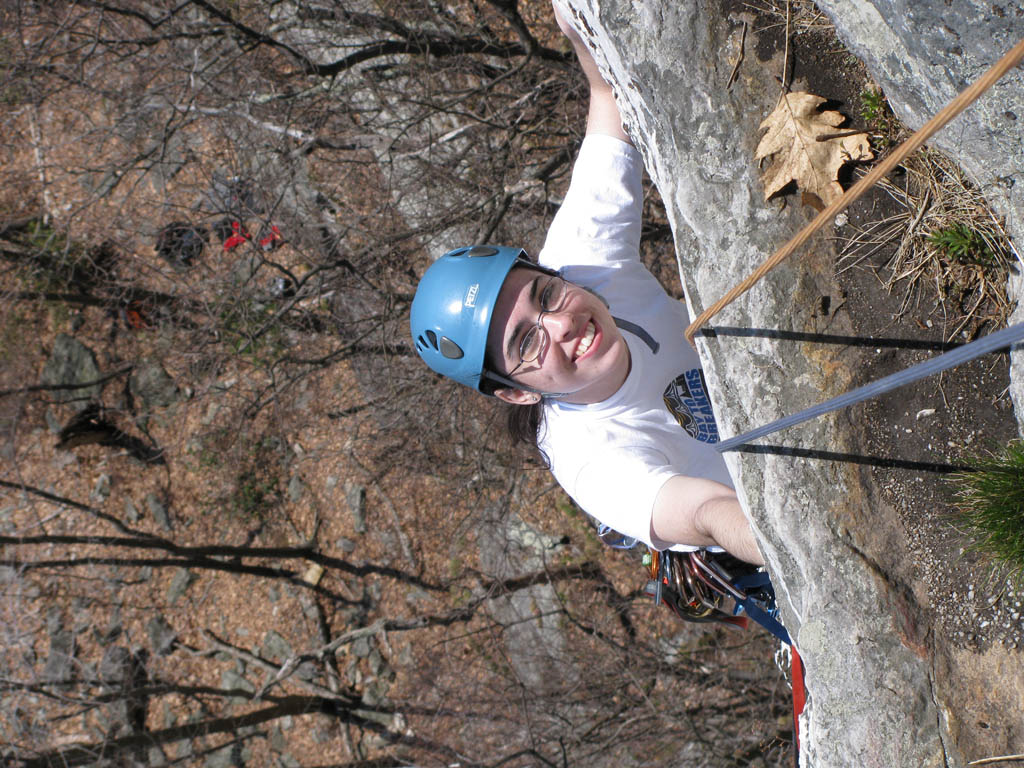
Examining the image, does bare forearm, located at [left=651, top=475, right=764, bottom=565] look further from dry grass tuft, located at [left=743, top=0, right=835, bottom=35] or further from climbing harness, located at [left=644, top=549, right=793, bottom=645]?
dry grass tuft, located at [left=743, top=0, right=835, bottom=35]

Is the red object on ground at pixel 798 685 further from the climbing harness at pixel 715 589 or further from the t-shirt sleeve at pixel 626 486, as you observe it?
the t-shirt sleeve at pixel 626 486

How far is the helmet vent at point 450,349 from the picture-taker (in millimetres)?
2477

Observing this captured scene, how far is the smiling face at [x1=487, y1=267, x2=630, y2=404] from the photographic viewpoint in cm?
226

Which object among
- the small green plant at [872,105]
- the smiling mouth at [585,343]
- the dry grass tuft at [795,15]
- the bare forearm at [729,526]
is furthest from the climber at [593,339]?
the small green plant at [872,105]

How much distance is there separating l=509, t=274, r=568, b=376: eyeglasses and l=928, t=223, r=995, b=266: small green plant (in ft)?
3.57

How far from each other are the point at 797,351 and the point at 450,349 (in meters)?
1.22

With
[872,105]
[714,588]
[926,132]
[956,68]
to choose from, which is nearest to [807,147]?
[872,105]

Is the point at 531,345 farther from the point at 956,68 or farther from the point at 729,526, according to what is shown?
the point at 956,68

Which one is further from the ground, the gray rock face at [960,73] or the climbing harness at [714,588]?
the gray rock face at [960,73]

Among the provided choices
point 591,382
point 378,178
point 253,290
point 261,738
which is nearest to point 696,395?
point 591,382

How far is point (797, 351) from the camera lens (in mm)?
1652

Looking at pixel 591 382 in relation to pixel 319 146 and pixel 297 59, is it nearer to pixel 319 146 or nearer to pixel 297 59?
pixel 319 146

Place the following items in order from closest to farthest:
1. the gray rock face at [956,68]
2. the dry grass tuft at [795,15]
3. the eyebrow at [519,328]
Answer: the gray rock face at [956,68], the dry grass tuft at [795,15], the eyebrow at [519,328]

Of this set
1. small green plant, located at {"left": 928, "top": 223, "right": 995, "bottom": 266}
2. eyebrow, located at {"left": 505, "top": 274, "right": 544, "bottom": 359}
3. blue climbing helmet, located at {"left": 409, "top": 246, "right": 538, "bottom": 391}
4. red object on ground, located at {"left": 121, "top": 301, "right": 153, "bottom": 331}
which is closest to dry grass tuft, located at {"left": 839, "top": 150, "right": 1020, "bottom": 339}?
small green plant, located at {"left": 928, "top": 223, "right": 995, "bottom": 266}
